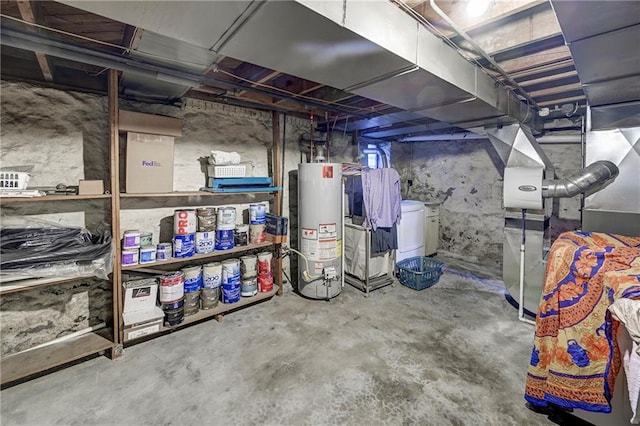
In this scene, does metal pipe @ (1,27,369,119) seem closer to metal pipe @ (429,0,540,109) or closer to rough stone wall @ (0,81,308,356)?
rough stone wall @ (0,81,308,356)

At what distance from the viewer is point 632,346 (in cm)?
125

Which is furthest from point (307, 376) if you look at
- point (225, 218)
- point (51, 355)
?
point (51, 355)

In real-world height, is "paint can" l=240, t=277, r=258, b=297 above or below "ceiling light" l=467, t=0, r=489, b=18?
below

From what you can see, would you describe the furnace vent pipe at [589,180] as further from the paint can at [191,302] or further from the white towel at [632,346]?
the paint can at [191,302]

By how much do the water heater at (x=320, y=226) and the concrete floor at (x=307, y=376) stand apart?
1.22 ft

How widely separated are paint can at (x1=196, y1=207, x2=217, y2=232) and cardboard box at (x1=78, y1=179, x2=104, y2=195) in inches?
29.9

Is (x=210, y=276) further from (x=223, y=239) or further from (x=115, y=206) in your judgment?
(x=115, y=206)

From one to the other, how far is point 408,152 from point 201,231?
14.2 feet

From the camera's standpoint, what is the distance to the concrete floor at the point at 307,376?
1.65 m

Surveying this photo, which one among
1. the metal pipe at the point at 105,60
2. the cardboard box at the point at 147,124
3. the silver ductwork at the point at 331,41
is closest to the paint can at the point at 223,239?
the cardboard box at the point at 147,124

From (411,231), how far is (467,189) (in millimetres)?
1397

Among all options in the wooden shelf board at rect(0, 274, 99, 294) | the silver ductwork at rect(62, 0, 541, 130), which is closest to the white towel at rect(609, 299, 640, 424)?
the silver ductwork at rect(62, 0, 541, 130)

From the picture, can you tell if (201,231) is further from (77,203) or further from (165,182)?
(77,203)

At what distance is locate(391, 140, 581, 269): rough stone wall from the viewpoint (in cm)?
434
